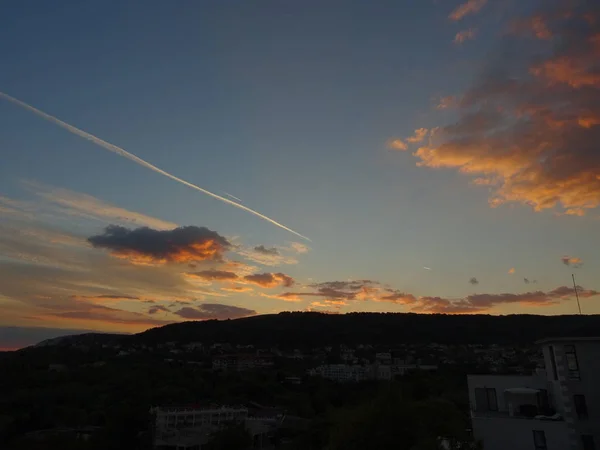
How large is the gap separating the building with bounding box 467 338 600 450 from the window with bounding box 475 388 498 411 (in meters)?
1.50

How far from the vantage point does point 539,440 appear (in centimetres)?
1602

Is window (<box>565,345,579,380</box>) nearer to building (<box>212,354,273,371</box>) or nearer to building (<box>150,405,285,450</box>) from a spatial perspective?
building (<box>150,405,285,450</box>)

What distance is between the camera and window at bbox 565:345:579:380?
1625 centimetres

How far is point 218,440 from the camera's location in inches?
1307

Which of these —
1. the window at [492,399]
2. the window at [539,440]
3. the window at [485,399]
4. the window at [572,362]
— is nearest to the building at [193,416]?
the window at [485,399]

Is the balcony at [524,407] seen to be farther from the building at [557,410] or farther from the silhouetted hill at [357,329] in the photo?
the silhouetted hill at [357,329]

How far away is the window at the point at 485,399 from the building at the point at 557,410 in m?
1.50

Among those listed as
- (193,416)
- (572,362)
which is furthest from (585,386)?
(193,416)

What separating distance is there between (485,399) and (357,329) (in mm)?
133479

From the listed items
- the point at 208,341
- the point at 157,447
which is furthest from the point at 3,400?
the point at 208,341

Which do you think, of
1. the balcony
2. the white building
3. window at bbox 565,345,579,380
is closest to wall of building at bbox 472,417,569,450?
the balcony

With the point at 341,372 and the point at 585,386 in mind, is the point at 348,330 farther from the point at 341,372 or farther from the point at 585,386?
the point at 585,386

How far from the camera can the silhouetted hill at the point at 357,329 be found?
132500mm

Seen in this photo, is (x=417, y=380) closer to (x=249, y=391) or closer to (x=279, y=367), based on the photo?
(x=249, y=391)
